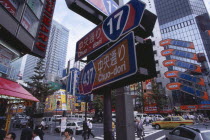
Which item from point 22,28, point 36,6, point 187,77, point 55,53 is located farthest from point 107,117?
point 55,53

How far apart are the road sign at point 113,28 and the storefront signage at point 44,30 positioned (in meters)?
5.75

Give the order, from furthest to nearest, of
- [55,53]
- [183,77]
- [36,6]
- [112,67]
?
[55,53]
[183,77]
[36,6]
[112,67]

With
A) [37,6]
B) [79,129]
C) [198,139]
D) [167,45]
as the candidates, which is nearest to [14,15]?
[37,6]

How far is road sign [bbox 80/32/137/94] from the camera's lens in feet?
9.49

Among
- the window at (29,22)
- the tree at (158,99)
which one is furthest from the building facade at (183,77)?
the window at (29,22)

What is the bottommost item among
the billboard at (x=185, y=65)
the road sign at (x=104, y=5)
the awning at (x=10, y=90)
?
the awning at (x=10, y=90)

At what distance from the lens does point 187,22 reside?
61875mm

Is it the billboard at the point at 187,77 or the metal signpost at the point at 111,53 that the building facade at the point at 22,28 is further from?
the billboard at the point at 187,77

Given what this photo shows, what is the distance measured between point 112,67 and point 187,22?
7265 cm

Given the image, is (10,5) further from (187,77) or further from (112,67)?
(187,77)

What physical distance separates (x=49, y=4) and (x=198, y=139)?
13123 millimetres

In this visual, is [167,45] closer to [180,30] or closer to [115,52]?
[180,30]

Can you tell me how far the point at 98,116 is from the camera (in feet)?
121

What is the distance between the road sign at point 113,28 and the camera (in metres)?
3.13
